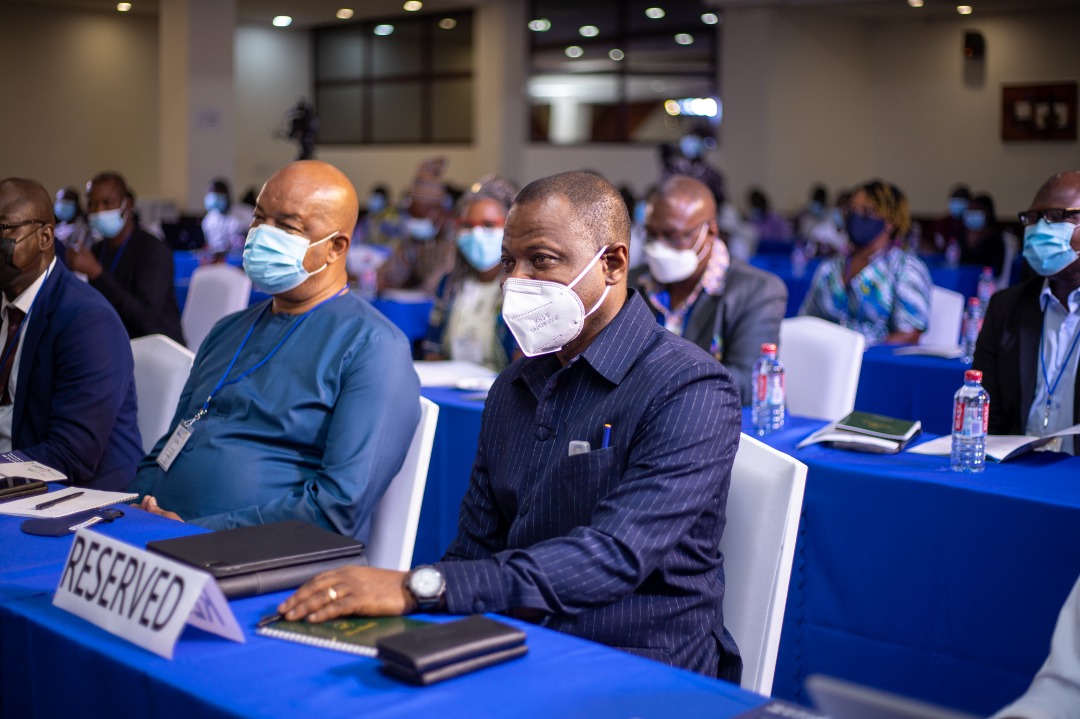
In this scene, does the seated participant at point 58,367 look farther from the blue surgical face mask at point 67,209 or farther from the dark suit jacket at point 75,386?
the blue surgical face mask at point 67,209

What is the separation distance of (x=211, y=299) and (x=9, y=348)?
8.35 ft

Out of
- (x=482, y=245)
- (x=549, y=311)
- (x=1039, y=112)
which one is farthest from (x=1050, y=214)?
(x=1039, y=112)

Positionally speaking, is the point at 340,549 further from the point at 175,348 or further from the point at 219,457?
the point at 175,348

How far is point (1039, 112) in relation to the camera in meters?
14.9

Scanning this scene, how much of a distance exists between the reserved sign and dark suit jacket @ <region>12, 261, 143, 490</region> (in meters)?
1.34

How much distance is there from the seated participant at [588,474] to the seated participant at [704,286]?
1896mm

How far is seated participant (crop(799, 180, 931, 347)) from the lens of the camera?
17.3ft

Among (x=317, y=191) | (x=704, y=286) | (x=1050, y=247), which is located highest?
(x=317, y=191)

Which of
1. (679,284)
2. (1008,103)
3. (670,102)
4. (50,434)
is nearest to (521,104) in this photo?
(670,102)

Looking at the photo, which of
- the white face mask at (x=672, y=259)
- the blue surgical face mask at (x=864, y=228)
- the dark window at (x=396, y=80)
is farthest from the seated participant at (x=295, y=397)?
the dark window at (x=396, y=80)

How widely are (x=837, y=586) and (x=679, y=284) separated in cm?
157

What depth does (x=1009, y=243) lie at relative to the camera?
10109mm

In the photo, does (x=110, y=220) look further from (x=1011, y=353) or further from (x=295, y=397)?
(x=1011, y=353)

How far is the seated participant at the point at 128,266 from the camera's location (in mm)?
4754
